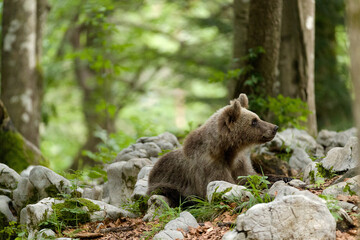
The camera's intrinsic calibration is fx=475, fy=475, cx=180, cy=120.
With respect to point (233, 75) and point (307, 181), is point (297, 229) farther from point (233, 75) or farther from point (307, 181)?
point (233, 75)

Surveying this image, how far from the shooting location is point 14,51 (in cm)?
1173

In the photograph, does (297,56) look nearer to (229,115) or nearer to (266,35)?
(266,35)

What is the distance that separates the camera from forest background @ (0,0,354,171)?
946 cm

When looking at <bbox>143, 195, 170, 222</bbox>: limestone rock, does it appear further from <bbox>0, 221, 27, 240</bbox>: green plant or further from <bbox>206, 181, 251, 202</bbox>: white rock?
<bbox>0, 221, 27, 240</bbox>: green plant

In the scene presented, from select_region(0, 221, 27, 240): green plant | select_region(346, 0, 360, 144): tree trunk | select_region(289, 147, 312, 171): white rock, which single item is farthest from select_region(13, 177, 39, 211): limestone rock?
select_region(346, 0, 360, 144): tree trunk

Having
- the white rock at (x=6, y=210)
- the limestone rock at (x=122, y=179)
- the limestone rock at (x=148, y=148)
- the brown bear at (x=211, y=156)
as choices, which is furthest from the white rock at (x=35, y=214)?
the limestone rock at (x=148, y=148)

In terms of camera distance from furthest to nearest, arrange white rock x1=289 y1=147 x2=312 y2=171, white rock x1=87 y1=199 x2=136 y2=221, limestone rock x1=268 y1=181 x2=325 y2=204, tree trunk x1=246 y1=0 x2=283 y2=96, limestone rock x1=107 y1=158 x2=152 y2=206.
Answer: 1. tree trunk x1=246 y1=0 x2=283 y2=96
2. white rock x1=289 y1=147 x2=312 y2=171
3. limestone rock x1=107 y1=158 x2=152 y2=206
4. white rock x1=87 y1=199 x2=136 y2=221
5. limestone rock x1=268 y1=181 x2=325 y2=204

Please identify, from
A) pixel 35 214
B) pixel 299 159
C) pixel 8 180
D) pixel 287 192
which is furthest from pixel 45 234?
pixel 299 159

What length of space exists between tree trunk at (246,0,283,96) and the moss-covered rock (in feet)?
15.6

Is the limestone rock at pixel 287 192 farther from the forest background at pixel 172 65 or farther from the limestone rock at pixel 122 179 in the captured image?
the limestone rock at pixel 122 179

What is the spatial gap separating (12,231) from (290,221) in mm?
3687

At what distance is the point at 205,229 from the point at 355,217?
4.86 feet

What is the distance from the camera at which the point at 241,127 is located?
6762 millimetres

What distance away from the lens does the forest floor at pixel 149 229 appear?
4578mm
